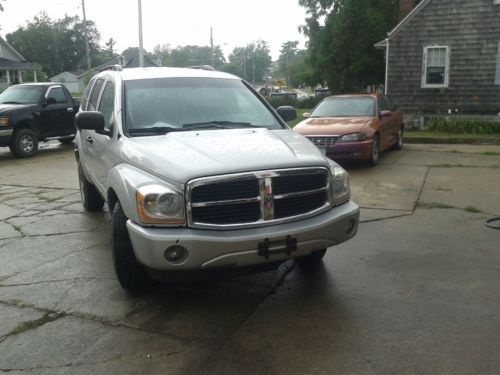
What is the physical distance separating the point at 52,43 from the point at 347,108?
283ft

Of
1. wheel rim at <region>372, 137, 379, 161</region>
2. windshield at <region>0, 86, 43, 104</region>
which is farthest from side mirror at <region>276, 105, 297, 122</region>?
windshield at <region>0, 86, 43, 104</region>

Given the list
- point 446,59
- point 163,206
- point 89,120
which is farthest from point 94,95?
point 446,59

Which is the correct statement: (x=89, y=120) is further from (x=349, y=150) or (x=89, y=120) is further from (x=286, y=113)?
(x=349, y=150)

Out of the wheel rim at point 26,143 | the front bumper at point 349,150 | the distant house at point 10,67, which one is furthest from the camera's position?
the distant house at point 10,67

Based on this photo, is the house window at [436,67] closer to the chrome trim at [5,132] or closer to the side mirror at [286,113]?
the chrome trim at [5,132]

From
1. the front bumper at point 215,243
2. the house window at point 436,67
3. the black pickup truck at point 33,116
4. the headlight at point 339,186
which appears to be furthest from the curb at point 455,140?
the front bumper at point 215,243

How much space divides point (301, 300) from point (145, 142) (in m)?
1.83

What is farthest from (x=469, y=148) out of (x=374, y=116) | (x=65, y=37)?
(x=65, y=37)

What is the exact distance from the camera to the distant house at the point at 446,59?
16.6m

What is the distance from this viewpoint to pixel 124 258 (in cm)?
388

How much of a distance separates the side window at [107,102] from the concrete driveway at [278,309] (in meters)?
1.41

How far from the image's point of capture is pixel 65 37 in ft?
282

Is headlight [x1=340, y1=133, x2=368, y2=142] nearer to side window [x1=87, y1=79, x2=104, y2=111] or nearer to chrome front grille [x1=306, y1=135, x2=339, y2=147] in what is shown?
chrome front grille [x1=306, y1=135, x2=339, y2=147]

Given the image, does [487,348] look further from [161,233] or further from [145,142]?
[145,142]
